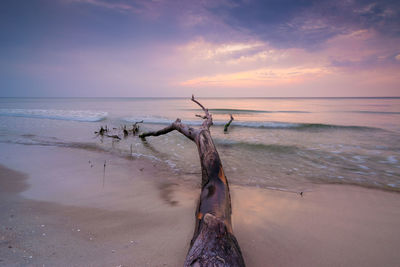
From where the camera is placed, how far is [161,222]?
95.6 inches

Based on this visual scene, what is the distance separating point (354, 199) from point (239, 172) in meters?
2.09

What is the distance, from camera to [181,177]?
4.22 m

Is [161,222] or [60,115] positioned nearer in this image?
[161,222]

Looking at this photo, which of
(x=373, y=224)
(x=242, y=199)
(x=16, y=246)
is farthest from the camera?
(x=242, y=199)

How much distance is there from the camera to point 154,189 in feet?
11.5

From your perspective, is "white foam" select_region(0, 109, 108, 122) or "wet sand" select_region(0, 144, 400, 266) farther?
"white foam" select_region(0, 109, 108, 122)

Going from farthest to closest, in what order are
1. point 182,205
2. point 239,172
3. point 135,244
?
point 239,172, point 182,205, point 135,244

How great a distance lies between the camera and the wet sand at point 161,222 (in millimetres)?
1827

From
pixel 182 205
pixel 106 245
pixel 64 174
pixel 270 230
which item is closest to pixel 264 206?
pixel 270 230

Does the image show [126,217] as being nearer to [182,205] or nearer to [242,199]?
[182,205]

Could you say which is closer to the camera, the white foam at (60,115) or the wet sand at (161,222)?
the wet sand at (161,222)

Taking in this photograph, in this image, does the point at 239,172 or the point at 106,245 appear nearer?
the point at 106,245

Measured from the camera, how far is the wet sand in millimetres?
1827

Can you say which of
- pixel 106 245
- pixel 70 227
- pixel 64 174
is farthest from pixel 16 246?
pixel 64 174
